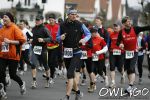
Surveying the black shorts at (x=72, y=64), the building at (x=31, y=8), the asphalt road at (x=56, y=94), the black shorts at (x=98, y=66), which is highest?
the black shorts at (x=72, y=64)

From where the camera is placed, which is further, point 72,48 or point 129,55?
point 129,55

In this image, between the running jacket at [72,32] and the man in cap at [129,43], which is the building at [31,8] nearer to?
the man in cap at [129,43]

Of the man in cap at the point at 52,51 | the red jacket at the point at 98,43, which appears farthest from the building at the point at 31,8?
the red jacket at the point at 98,43

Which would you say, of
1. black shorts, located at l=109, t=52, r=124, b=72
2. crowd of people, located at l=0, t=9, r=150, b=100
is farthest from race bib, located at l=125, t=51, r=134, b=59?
black shorts, located at l=109, t=52, r=124, b=72

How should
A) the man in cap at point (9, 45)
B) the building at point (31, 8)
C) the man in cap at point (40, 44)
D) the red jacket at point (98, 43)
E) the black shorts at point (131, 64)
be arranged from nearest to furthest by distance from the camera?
the man in cap at point (9, 45) < the black shorts at point (131, 64) < the red jacket at point (98, 43) < the man in cap at point (40, 44) < the building at point (31, 8)

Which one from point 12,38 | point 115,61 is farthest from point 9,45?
point 115,61

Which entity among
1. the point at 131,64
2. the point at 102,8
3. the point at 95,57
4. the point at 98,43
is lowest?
→ the point at 102,8

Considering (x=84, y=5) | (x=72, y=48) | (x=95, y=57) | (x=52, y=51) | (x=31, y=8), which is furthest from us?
(x=84, y=5)

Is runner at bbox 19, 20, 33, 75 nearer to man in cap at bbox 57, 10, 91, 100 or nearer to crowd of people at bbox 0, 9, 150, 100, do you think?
crowd of people at bbox 0, 9, 150, 100

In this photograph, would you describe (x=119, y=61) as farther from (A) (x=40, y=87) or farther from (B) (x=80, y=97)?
(B) (x=80, y=97)

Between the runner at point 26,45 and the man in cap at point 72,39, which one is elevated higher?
the man in cap at point 72,39

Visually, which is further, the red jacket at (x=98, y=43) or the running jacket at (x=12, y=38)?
the red jacket at (x=98, y=43)

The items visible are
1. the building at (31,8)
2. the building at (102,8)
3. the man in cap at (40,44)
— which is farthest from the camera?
the building at (102,8)

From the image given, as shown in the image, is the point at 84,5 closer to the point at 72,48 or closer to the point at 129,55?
the point at 129,55
